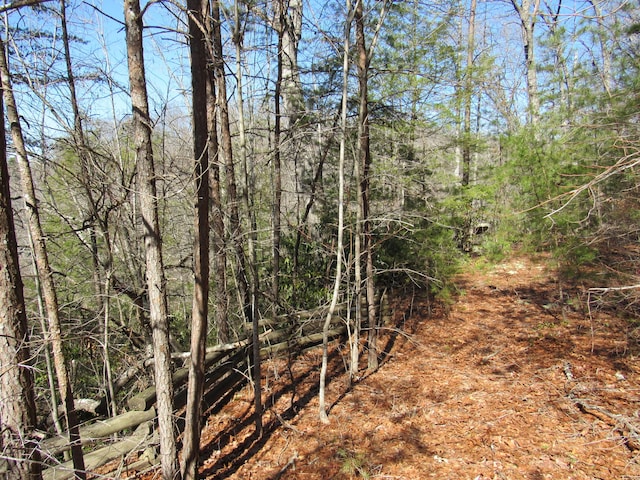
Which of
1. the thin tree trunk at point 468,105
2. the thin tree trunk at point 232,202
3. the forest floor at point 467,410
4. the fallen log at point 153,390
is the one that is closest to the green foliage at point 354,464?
the forest floor at point 467,410

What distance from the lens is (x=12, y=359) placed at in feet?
9.27

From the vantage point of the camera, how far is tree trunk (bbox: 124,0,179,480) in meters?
3.57

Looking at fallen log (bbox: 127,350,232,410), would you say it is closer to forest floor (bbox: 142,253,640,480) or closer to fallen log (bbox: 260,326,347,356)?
forest floor (bbox: 142,253,640,480)

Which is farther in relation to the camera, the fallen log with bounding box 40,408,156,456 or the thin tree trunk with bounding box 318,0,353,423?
the thin tree trunk with bounding box 318,0,353,423

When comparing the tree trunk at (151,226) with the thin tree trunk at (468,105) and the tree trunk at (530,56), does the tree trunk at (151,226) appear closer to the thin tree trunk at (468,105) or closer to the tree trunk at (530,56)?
the thin tree trunk at (468,105)

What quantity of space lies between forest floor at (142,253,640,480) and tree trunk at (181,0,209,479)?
3.67 ft

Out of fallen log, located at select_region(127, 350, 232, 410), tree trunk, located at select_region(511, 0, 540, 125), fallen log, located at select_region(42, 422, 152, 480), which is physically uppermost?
tree trunk, located at select_region(511, 0, 540, 125)

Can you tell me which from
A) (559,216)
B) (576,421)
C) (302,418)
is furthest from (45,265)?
(559,216)

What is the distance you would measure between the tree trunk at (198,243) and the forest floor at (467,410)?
1119mm

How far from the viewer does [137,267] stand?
7.16 metres

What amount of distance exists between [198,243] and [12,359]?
1.79m

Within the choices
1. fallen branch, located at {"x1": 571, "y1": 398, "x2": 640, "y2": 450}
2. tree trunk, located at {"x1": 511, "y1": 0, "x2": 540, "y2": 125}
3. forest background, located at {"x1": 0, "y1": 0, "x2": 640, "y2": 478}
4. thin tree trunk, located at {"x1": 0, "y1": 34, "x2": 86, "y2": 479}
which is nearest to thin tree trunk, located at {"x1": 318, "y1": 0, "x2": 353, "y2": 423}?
forest background, located at {"x1": 0, "y1": 0, "x2": 640, "y2": 478}

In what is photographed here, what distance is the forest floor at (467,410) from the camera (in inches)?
161

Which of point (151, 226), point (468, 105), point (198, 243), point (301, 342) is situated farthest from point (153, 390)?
point (468, 105)
